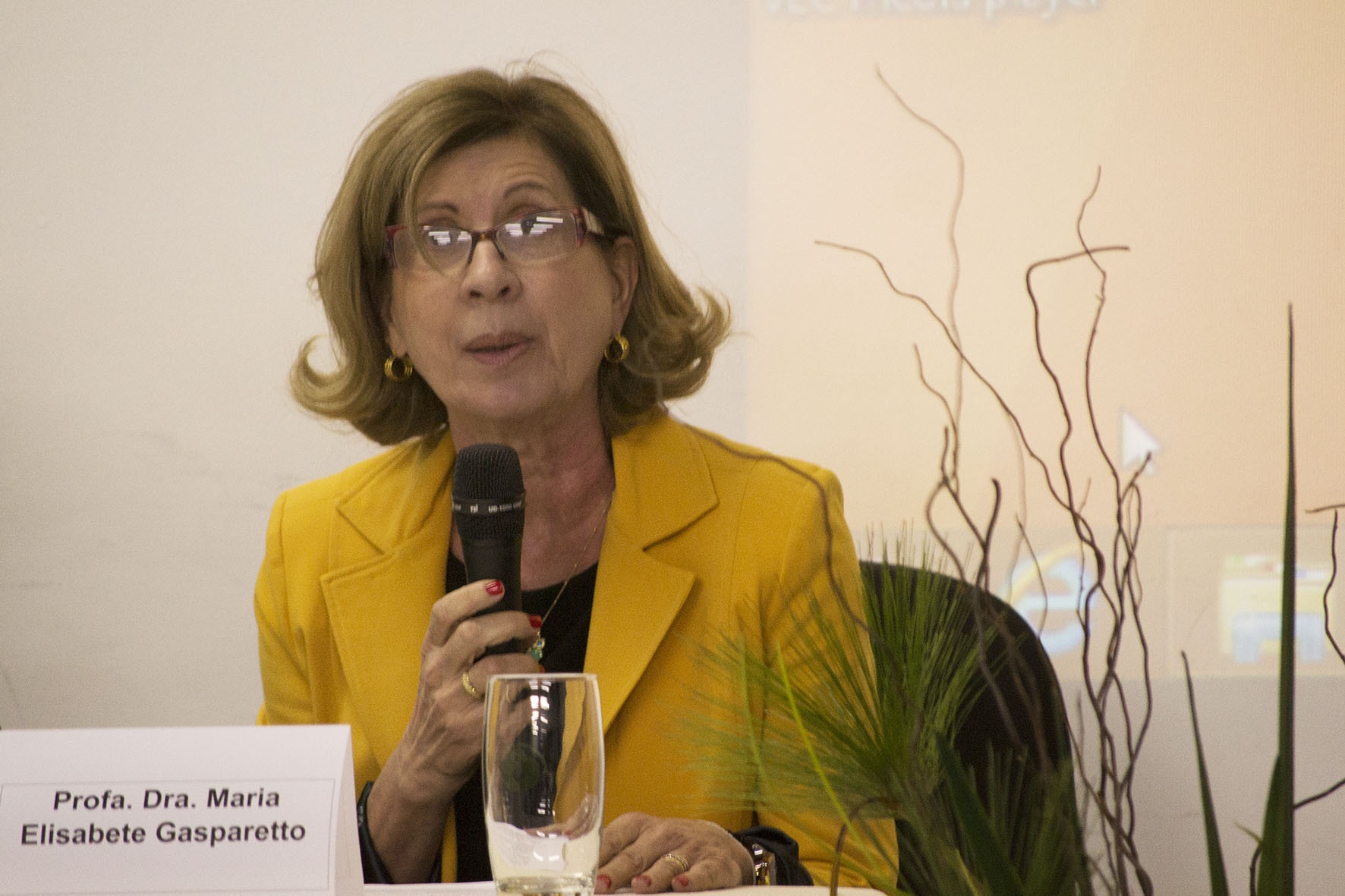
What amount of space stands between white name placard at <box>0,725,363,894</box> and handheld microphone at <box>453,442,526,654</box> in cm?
29

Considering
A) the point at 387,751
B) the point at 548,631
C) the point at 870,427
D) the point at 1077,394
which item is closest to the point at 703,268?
the point at 870,427

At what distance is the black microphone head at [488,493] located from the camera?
1.14 metres

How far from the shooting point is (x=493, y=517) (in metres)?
1.15

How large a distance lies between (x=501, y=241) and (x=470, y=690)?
2.42 ft

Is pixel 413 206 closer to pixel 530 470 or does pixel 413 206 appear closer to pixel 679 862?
pixel 530 470

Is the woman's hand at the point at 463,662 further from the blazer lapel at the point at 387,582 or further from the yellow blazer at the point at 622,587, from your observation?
the blazer lapel at the point at 387,582

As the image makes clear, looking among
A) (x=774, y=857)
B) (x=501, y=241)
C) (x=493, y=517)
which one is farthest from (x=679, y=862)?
(x=501, y=241)

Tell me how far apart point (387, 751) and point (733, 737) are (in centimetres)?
104

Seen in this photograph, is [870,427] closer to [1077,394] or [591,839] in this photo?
[1077,394]

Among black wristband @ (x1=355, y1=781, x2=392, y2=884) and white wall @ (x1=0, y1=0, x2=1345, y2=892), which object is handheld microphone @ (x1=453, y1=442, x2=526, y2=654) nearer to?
black wristband @ (x1=355, y1=781, x2=392, y2=884)

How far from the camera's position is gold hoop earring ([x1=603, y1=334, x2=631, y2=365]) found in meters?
1.82

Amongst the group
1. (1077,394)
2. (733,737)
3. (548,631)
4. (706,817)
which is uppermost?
(1077,394)

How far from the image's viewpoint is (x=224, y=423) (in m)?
2.59

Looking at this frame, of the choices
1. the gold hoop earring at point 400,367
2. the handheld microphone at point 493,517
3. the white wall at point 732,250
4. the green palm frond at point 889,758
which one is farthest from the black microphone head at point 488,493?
the white wall at point 732,250
